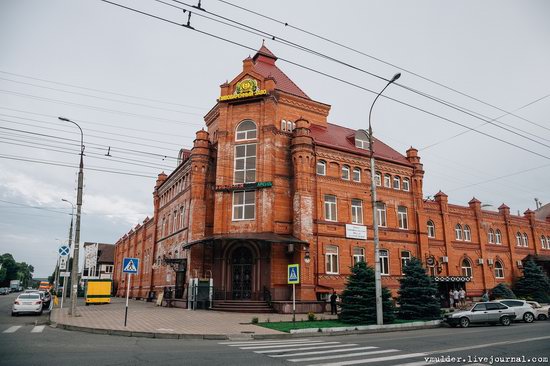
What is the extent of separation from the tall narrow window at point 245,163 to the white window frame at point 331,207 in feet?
19.8

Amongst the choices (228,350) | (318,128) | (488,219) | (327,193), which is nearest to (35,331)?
(228,350)

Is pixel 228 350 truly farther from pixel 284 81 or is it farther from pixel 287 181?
pixel 284 81

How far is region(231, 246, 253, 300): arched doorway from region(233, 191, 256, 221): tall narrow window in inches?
89.3

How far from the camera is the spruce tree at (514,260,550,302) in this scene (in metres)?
37.2

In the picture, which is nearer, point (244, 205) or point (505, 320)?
point (505, 320)

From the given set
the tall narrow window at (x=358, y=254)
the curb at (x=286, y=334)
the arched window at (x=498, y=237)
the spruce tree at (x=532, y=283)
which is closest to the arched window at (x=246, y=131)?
the tall narrow window at (x=358, y=254)

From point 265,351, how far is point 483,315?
1410 cm

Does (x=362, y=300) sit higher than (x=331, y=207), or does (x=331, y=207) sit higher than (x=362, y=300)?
(x=331, y=207)

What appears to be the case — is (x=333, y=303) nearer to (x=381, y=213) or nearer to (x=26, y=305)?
(x=381, y=213)

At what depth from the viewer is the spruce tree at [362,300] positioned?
19.6 metres

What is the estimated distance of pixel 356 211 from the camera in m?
31.2

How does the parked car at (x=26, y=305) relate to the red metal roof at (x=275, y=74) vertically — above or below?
below

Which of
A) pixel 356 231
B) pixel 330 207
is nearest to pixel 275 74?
pixel 330 207

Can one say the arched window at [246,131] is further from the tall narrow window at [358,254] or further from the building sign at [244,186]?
the tall narrow window at [358,254]
